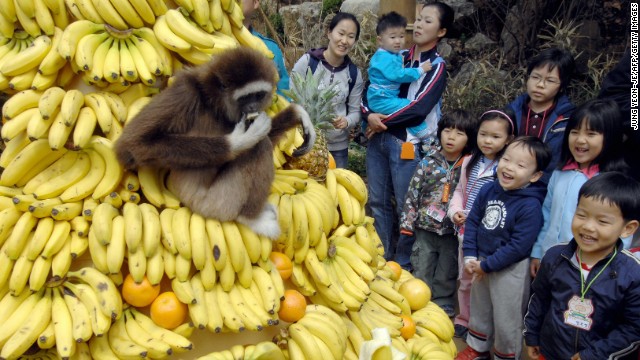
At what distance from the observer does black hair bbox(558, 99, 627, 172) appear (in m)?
3.31

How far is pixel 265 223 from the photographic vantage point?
224 centimetres

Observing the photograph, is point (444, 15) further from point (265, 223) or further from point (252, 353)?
point (252, 353)

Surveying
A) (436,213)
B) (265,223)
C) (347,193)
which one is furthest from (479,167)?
(265,223)

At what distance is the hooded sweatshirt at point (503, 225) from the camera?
11.4 ft

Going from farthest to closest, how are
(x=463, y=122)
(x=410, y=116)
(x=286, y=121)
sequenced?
(x=410, y=116) < (x=463, y=122) < (x=286, y=121)

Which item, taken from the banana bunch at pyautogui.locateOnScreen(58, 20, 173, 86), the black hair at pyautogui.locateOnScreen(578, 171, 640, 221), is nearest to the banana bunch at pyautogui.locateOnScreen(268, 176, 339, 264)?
the banana bunch at pyautogui.locateOnScreen(58, 20, 173, 86)

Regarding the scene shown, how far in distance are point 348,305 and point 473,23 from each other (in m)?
7.94

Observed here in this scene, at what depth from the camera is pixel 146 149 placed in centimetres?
A: 202

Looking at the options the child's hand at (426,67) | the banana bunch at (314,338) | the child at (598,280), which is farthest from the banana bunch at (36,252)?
the child's hand at (426,67)

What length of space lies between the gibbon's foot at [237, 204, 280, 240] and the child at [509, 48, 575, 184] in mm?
2289

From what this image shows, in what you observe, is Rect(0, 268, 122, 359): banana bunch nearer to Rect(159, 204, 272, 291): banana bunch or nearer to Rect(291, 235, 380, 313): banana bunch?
Rect(159, 204, 272, 291): banana bunch

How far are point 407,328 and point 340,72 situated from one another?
2.93 meters

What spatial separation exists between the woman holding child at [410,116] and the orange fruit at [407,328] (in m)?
2.18

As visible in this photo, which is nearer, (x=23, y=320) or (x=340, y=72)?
(x=23, y=320)
